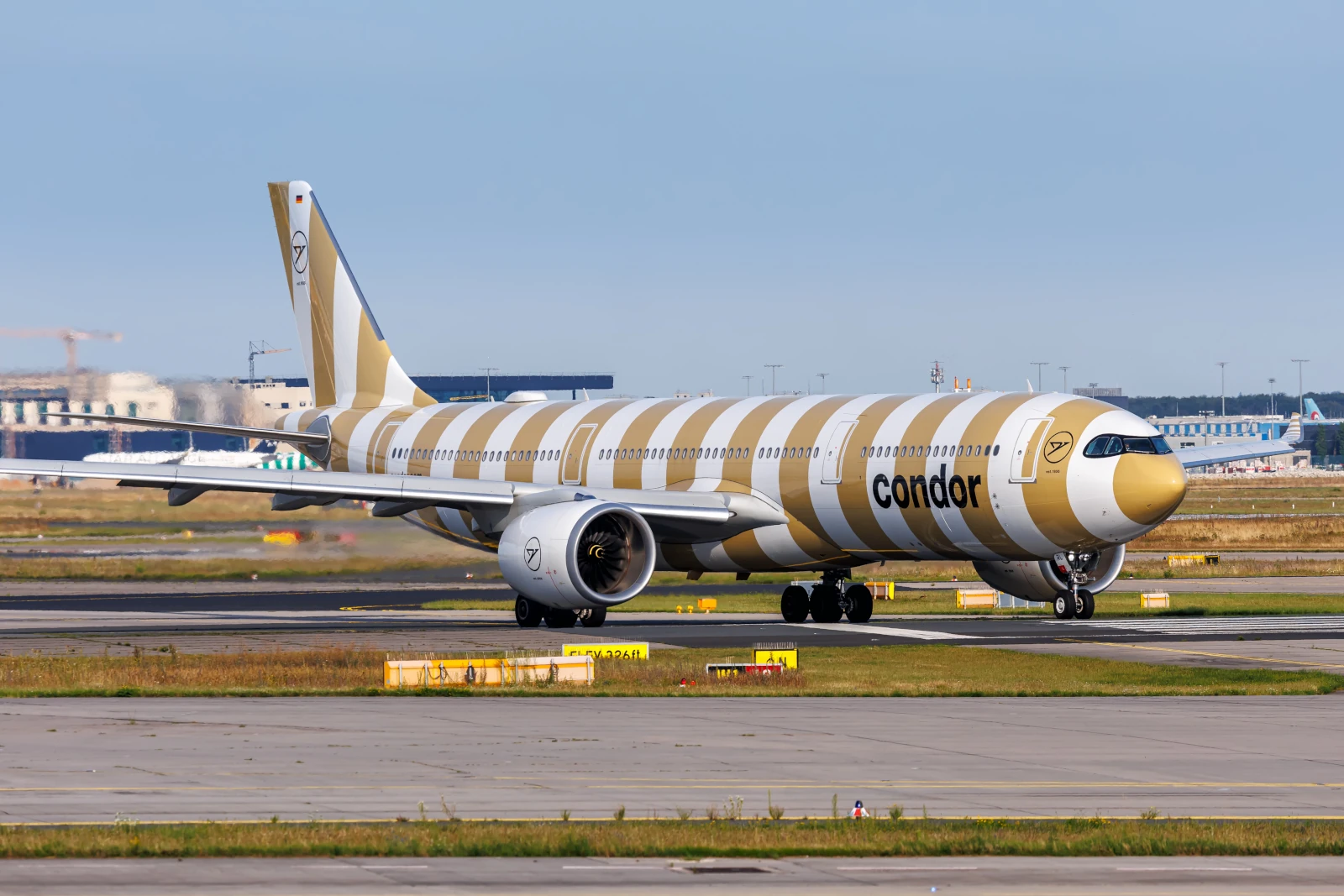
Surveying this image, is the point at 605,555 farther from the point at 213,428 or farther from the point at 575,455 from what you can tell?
the point at 213,428

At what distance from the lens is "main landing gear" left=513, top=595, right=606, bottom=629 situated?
136 feet

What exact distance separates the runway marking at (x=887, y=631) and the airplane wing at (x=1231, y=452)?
10.3m

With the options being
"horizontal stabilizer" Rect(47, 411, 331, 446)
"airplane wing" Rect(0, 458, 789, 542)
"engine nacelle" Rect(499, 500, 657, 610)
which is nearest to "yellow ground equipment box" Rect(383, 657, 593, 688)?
"engine nacelle" Rect(499, 500, 657, 610)

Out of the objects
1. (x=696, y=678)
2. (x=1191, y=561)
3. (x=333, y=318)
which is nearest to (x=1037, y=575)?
(x=696, y=678)

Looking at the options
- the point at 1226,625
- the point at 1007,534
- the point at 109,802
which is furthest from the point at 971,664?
the point at 109,802

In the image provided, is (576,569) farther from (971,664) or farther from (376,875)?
(376,875)

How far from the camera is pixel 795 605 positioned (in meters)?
44.4

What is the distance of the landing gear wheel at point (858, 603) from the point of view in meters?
44.1

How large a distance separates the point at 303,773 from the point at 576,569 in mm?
20689

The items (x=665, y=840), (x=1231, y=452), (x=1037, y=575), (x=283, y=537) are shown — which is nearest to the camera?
(x=665, y=840)

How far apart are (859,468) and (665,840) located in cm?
2735

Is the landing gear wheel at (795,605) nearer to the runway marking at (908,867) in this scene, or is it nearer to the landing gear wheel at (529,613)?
the landing gear wheel at (529,613)

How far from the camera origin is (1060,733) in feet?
72.2

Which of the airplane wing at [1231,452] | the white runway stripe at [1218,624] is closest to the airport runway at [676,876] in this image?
the white runway stripe at [1218,624]
